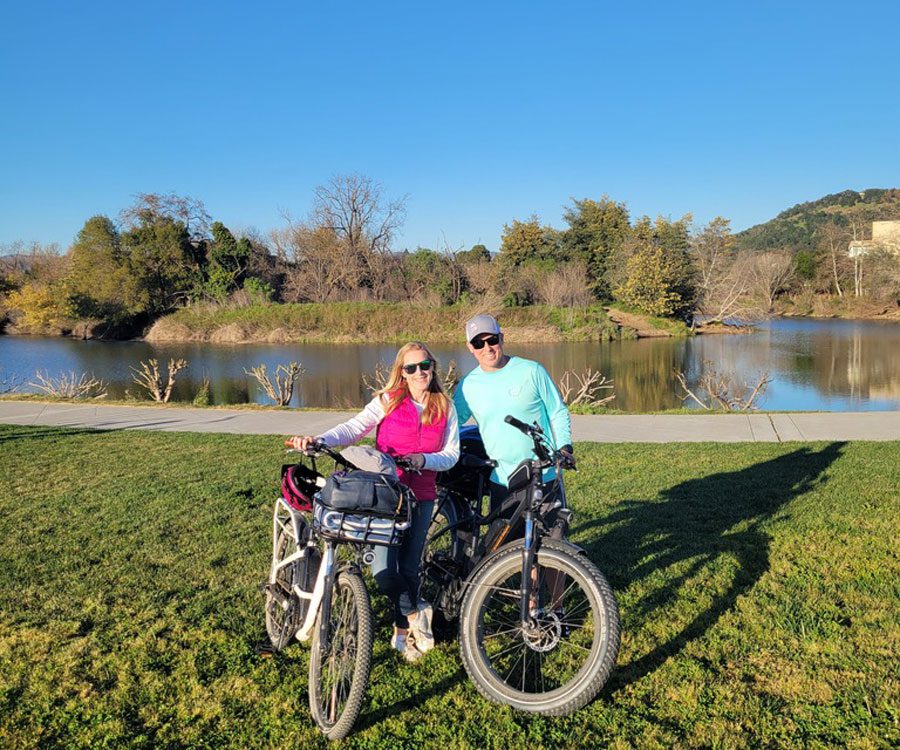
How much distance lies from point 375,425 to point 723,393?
1229 centimetres

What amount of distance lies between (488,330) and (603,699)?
5.87 ft

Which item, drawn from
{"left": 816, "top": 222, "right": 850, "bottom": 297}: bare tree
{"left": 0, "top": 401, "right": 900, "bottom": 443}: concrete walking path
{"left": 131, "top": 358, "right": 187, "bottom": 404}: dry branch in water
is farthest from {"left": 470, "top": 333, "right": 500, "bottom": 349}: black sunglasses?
{"left": 816, "top": 222, "right": 850, "bottom": 297}: bare tree

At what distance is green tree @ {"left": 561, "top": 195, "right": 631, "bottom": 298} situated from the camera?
152 ft

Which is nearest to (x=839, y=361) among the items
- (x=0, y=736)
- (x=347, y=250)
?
(x=0, y=736)

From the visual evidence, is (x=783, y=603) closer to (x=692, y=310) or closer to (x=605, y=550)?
(x=605, y=550)

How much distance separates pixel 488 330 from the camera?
3.52 metres

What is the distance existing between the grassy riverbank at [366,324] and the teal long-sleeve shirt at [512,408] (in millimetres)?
33700

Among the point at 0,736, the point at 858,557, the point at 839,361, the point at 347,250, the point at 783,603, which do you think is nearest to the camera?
the point at 0,736

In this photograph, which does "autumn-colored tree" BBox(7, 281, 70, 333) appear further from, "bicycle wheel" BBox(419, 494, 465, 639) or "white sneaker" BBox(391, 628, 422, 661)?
"white sneaker" BBox(391, 628, 422, 661)

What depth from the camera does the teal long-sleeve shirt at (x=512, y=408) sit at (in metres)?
3.56

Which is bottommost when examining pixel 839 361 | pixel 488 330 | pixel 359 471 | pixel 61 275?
pixel 839 361

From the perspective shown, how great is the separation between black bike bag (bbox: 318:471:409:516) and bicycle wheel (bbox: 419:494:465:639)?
0.74m

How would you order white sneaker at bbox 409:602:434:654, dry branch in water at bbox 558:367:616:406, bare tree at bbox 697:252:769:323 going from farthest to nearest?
bare tree at bbox 697:252:769:323 < dry branch in water at bbox 558:367:616:406 < white sneaker at bbox 409:602:434:654

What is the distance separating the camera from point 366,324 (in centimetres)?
4009
